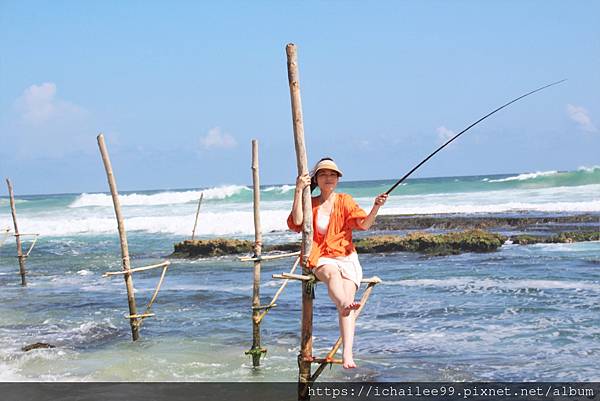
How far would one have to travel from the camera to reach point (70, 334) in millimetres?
10875

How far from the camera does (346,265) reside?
16.8ft

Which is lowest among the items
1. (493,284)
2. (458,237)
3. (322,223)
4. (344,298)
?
(493,284)

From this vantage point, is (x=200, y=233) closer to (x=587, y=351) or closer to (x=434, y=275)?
(x=434, y=275)

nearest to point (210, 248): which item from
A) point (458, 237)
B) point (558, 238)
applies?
point (458, 237)

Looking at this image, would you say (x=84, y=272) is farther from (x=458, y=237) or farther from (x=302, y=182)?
(x=302, y=182)

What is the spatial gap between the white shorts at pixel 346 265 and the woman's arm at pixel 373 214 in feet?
0.74

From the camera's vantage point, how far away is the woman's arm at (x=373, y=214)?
15.7ft

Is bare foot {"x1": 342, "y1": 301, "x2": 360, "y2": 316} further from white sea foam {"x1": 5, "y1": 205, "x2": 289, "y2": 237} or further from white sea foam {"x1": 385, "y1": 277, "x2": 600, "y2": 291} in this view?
white sea foam {"x1": 5, "y1": 205, "x2": 289, "y2": 237}

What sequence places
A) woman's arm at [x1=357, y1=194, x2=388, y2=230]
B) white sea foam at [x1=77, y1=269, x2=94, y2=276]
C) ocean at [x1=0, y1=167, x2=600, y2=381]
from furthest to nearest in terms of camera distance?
white sea foam at [x1=77, y1=269, x2=94, y2=276] → ocean at [x1=0, y1=167, x2=600, y2=381] → woman's arm at [x1=357, y1=194, x2=388, y2=230]

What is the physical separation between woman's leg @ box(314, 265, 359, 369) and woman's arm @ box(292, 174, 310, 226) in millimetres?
365

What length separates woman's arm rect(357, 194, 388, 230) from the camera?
15.7ft

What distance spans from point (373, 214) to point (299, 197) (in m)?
0.51

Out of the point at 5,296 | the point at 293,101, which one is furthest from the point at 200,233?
the point at 293,101

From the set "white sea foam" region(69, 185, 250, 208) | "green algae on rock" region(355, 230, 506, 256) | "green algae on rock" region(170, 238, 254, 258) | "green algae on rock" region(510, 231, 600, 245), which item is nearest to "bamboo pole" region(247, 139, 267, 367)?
"green algae on rock" region(355, 230, 506, 256)
